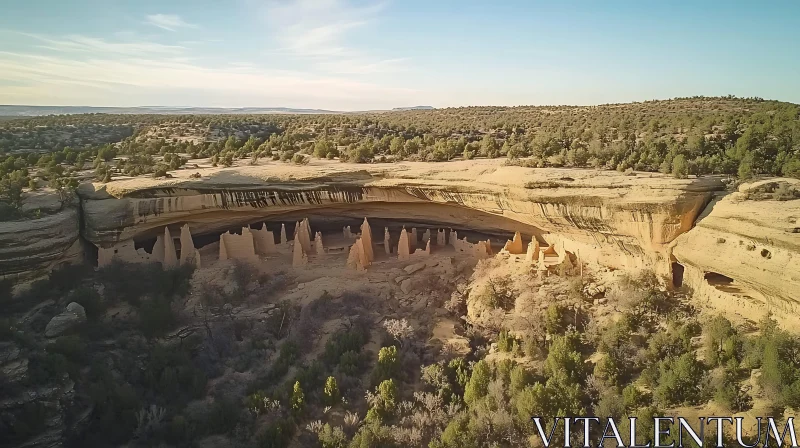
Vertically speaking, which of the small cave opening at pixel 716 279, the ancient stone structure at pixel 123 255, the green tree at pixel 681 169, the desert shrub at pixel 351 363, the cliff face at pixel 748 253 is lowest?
the desert shrub at pixel 351 363

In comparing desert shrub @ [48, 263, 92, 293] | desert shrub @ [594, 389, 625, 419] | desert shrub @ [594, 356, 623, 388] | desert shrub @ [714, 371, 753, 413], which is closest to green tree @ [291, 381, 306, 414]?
desert shrub @ [594, 389, 625, 419]

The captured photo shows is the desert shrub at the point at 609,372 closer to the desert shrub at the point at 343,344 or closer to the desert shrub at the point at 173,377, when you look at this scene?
the desert shrub at the point at 343,344

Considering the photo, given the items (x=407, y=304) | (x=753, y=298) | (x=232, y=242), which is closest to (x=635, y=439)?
(x=753, y=298)

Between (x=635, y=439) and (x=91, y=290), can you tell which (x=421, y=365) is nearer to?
(x=635, y=439)

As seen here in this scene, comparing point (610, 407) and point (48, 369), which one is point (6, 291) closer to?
point (48, 369)

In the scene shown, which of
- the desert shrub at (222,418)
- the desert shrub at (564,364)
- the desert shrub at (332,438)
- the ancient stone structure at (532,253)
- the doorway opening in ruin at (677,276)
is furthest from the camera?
the ancient stone structure at (532,253)

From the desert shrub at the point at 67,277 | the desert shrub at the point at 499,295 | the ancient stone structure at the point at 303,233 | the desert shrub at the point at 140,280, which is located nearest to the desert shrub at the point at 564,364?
the desert shrub at the point at 499,295

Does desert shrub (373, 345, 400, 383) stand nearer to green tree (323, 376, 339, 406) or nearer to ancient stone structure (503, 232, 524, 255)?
green tree (323, 376, 339, 406)
